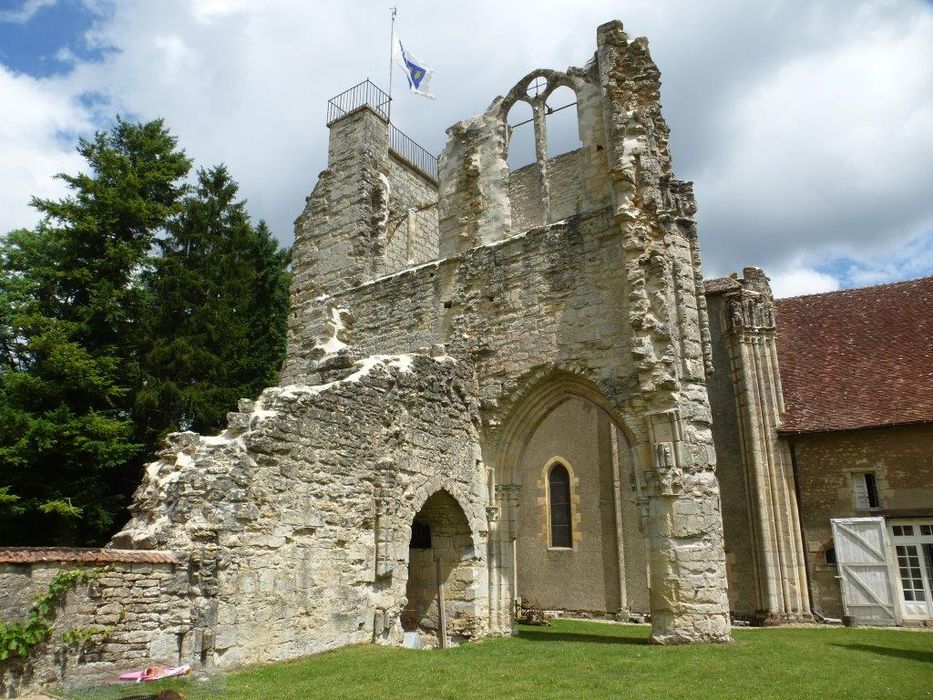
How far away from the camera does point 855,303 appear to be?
16594 millimetres

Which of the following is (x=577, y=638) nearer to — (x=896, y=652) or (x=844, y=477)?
(x=896, y=652)

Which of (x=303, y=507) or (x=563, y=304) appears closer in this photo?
(x=303, y=507)

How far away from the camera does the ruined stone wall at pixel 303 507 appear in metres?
6.60

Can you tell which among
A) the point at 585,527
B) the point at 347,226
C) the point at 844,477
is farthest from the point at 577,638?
the point at 347,226

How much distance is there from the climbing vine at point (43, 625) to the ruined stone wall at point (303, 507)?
1.00 metres

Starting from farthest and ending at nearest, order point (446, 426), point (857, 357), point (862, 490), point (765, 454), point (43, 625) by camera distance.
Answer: point (857, 357), point (765, 454), point (862, 490), point (446, 426), point (43, 625)

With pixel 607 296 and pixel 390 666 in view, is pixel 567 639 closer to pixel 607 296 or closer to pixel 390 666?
pixel 390 666

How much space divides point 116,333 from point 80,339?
29.9 inches

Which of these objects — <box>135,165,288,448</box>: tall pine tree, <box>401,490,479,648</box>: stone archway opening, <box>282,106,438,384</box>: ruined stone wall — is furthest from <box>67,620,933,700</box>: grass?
<box>135,165,288,448</box>: tall pine tree

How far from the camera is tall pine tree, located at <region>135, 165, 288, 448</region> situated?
17.1m

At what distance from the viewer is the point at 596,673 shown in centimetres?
682

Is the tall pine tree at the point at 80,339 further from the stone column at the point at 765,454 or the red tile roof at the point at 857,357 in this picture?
the red tile roof at the point at 857,357

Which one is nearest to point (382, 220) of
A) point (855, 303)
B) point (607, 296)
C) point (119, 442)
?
point (607, 296)

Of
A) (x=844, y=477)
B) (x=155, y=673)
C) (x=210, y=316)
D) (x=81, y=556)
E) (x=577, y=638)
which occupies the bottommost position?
(x=577, y=638)
